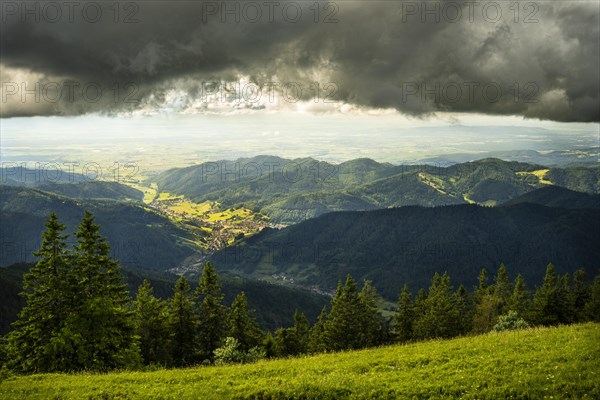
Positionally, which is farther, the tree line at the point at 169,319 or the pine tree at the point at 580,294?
the pine tree at the point at 580,294

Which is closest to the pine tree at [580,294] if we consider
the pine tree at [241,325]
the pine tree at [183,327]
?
the pine tree at [241,325]

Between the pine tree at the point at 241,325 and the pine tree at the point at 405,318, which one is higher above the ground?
the pine tree at the point at 241,325

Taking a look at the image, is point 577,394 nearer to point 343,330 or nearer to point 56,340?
point 56,340

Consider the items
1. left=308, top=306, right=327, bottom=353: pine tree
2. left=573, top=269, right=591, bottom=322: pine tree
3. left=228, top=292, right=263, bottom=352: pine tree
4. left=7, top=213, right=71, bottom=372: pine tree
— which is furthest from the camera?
left=573, top=269, right=591, bottom=322: pine tree

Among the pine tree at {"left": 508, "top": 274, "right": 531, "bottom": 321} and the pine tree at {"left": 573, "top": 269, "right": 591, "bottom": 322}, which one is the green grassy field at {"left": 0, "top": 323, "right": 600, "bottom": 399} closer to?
the pine tree at {"left": 508, "top": 274, "right": 531, "bottom": 321}

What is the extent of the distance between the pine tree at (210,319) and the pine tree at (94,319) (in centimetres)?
1938

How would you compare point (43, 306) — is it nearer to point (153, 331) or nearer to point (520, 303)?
point (153, 331)

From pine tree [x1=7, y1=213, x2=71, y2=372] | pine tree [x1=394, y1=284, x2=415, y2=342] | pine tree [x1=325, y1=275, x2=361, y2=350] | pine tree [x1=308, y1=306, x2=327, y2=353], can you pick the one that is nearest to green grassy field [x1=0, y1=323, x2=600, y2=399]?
pine tree [x1=7, y1=213, x2=71, y2=372]

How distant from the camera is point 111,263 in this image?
38.1 metres

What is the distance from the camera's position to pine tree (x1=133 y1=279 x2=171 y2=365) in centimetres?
5100

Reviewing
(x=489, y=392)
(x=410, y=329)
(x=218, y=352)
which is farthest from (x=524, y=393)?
(x=410, y=329)

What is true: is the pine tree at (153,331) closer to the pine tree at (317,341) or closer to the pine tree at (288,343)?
the pine tree at (288,343)

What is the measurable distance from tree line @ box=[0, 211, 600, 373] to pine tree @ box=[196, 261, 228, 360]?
0.14 meters

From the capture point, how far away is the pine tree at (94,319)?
103 ft
